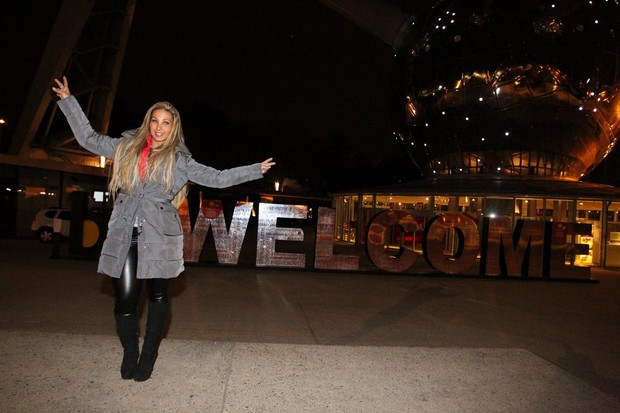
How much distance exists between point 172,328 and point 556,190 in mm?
15417

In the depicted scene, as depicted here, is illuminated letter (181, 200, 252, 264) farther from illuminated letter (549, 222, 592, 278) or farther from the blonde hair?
the blonde hair

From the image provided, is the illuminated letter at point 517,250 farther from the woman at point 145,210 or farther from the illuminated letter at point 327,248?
the woman at point 145,210

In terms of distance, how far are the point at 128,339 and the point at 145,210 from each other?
3.22ft

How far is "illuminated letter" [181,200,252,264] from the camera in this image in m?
13.0

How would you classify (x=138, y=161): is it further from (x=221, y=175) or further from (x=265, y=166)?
(x=265, y=166)

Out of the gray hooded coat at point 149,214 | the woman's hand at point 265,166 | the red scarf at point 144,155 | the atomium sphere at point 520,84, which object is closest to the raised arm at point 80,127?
the gray hooded coat at point 149,214

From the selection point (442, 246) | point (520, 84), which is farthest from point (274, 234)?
point (520, 84)

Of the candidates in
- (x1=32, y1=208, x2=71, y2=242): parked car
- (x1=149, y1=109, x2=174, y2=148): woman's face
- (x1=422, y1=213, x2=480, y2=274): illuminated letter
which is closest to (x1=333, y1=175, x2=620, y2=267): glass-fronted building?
(x1=422, y1=213, x2=480, y2=274): illuminated letter

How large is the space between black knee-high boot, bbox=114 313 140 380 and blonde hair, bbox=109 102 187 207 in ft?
3.08

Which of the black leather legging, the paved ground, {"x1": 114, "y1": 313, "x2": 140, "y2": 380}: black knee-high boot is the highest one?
the black leather legging

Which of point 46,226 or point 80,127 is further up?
point 80,127

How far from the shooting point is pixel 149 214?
349cm

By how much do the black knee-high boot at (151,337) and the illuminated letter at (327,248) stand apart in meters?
9.47

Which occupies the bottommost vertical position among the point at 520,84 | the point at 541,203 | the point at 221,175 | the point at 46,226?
the point at 46,226
